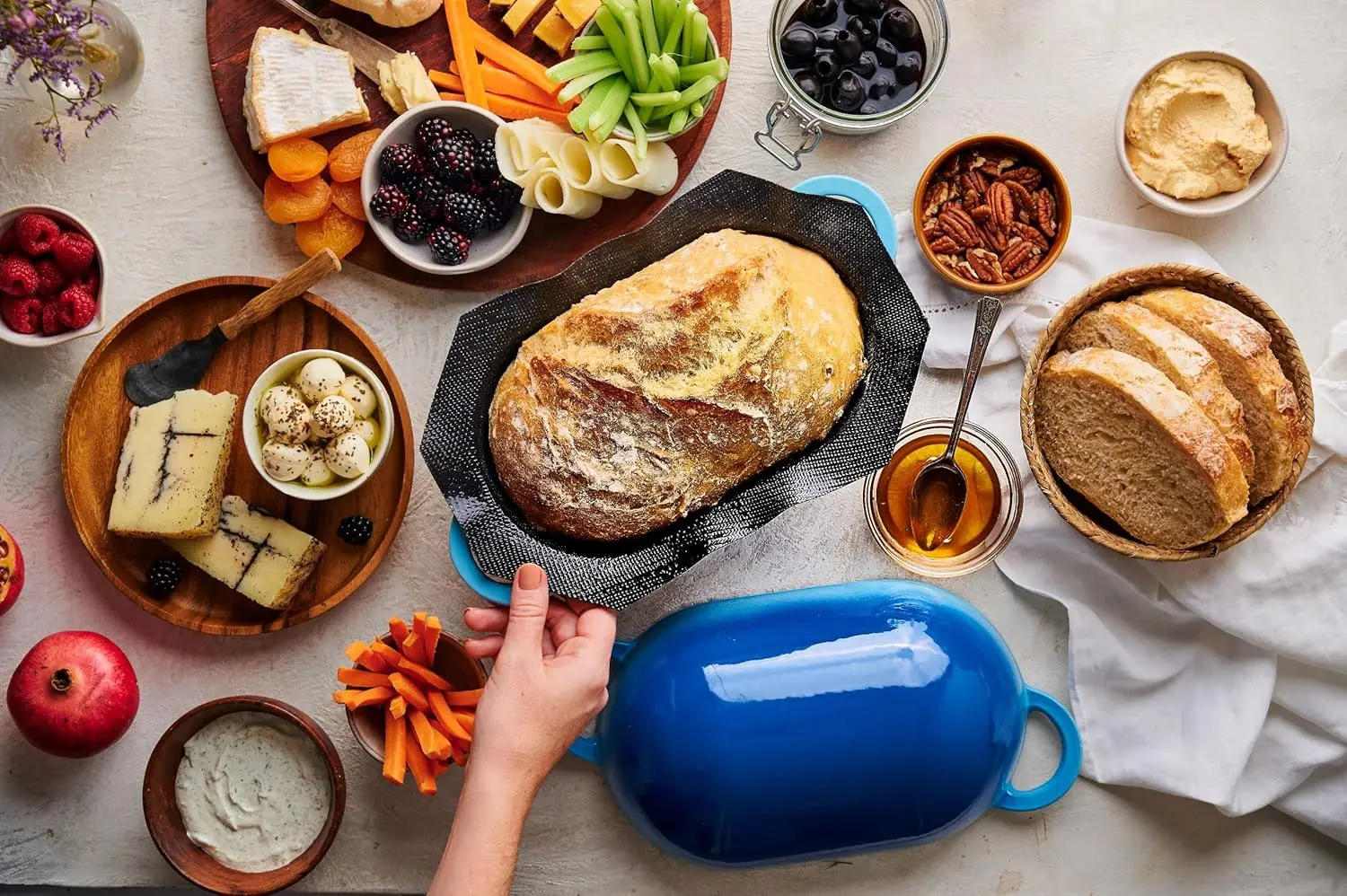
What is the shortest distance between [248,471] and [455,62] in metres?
0.94

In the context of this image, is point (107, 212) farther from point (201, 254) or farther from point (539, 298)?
point (539, 298)

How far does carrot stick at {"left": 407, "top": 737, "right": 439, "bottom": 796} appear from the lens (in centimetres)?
184

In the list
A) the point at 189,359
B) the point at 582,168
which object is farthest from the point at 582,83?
the point at 189,359

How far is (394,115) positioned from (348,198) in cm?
21

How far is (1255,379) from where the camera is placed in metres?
1.80

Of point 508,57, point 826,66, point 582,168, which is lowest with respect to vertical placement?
point 582,168

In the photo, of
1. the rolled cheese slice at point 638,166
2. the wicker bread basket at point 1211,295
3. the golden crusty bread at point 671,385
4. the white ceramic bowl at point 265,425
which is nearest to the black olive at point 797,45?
the rolled cheese slice at point 638,166

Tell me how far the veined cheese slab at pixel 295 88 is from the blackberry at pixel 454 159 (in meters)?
0.19

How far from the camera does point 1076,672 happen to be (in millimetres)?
2080

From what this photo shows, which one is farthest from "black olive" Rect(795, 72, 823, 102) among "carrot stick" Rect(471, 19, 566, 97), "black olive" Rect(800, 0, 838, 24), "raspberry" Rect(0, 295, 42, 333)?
"raspberry" Rect(0, 295, 42, 333)

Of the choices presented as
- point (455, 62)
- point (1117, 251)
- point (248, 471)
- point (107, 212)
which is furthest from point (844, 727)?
point (107, 212)

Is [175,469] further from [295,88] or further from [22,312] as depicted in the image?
[295,88]

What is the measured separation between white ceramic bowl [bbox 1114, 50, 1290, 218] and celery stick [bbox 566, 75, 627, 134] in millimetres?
1007

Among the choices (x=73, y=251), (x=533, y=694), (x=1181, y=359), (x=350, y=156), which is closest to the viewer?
(x=533, y=694)
